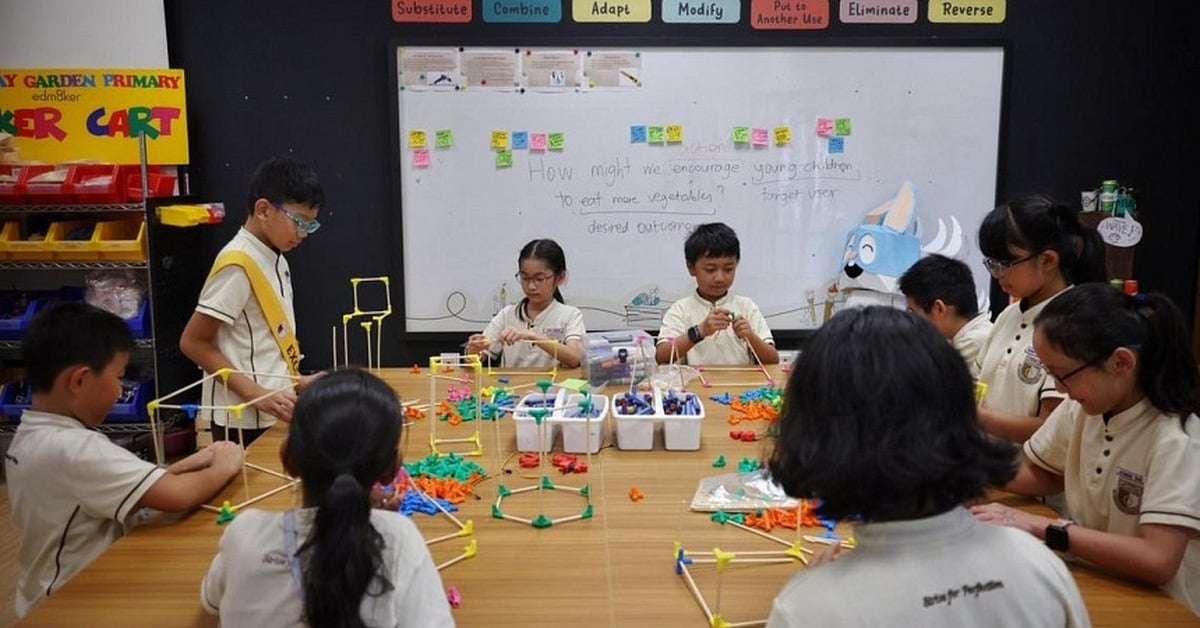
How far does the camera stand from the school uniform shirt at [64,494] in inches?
60.2

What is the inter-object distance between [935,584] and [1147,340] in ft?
2.52

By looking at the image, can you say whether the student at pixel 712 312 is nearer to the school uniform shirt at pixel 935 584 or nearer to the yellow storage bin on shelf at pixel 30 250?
the school uniform shirt at pixel 935 584

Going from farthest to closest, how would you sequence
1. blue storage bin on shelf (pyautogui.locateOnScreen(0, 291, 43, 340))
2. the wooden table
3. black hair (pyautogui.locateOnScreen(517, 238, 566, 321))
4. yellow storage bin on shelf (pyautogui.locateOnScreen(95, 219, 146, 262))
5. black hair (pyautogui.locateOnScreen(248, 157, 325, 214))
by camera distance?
blue storage bin on shelf (pyautogui.locateOnScreen(0, 291, 43, 340))
yellow storage bin on shelf (pyautogui.locateOnScreen(95, 219, 146, 262))
black hair (pyautogui.locateOnScreen(517, 238, 566, 321))
black hair (pyautogui.locateOnScreen(248, 157, 325, 214))
the wooden table

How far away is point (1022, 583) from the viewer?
3.11 ft

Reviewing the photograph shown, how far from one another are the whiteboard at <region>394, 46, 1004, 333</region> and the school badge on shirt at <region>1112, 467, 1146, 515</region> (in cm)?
263

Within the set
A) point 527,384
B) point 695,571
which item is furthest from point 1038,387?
point 527,384

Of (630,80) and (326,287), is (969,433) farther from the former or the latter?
(326,287)

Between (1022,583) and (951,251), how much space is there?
336 cm

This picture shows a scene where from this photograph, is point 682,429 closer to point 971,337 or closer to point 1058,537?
point 1058,537

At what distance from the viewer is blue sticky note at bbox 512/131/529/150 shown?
3.91 metres

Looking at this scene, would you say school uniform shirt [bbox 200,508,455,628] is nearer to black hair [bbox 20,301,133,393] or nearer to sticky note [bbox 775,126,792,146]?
black hair [bbox 20,301,133,393]

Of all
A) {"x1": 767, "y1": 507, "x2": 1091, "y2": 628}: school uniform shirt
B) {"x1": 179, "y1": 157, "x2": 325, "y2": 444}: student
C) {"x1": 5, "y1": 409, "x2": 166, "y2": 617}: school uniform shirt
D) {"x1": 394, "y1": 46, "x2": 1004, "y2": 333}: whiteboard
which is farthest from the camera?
{"x1": 394, "y1": 46, "x2": 1004, "y2": 333}: whiteboard

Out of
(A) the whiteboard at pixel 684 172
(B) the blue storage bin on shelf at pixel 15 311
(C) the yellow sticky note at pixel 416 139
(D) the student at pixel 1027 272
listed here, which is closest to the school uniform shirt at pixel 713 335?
(A) the whiteboard at pixel 684 172

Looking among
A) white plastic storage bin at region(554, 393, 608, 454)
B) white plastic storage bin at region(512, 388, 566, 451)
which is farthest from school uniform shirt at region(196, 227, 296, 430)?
white plastic storage bin at region(554, 393, 608, 454)
